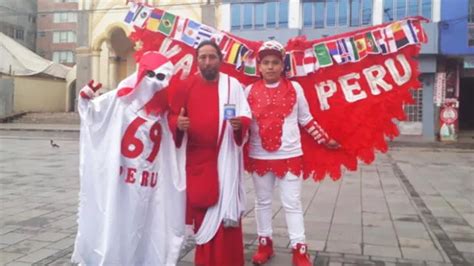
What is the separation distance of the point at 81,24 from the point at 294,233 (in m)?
25.6

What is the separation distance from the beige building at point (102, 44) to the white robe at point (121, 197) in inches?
896

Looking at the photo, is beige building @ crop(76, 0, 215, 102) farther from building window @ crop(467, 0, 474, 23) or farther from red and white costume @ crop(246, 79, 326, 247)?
red and white costume @ crop(246, 79, 326, 247)

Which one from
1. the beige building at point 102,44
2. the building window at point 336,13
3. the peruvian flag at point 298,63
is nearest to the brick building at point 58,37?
the beige building at point 102,44

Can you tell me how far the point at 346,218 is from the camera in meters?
5.60

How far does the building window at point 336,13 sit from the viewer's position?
20.4 m

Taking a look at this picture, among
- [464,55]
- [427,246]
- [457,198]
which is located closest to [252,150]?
[427,246]

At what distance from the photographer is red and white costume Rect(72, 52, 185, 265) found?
10.7 ft

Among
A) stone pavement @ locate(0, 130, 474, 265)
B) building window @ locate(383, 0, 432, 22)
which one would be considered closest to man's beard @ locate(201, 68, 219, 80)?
stone pavement @ locate(0, 130, 474, 265)

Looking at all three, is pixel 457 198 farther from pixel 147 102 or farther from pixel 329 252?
pixel 147 102

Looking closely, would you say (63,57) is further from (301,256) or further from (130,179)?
(301,256)

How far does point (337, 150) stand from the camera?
418 centimetres

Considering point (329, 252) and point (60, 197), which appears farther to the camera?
point (60, 197)

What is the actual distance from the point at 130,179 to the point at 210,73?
96 cm

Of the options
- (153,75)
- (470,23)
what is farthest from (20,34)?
(153,75)
